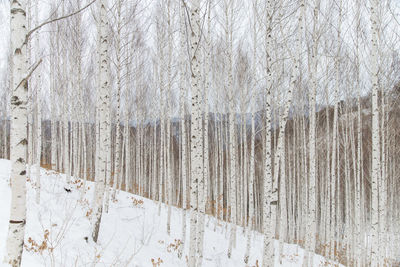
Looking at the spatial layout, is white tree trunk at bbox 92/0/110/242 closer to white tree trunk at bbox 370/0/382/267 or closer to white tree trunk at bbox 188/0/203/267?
white tree trunk at bbox 188/0/203/267

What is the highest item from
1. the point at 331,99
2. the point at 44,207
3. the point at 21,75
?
the point at 331,99

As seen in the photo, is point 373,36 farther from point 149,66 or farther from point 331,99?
point 149,66

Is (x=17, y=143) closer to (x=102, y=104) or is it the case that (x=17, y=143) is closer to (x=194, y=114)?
(x=194, y=114)

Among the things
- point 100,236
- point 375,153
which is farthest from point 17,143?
point 375,153

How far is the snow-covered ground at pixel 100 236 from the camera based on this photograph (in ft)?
13.7

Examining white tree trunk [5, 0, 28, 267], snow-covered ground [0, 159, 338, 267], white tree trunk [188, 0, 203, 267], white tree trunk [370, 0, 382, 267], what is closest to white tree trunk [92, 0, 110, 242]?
snow-covered ground [0, 159, 338, 267]

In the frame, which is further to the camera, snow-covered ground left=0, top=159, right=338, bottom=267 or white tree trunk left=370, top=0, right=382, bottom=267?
white tree trunk left=370, top=0, right=382, bottom=267

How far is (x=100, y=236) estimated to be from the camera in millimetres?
5895

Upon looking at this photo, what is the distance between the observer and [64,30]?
30.7 feet

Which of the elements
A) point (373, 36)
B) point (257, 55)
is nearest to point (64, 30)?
point (257, 55)

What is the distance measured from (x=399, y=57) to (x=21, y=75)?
1224 cm

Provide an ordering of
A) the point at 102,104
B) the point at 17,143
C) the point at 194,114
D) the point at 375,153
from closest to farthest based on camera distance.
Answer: the point at 17,143, the point at 194,114, the point at 375,153, the point at 102,104

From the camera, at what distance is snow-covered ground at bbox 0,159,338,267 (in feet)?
13.7

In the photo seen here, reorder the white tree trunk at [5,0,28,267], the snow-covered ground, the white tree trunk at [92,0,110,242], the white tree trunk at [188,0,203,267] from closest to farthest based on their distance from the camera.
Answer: the white tree trunk at [5,0,28,267], the white tree trunk at [188,0,203,267], the snow-covered ground, the white tree trunk at [92,0,110,242]
